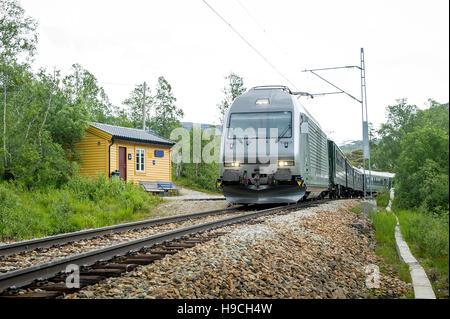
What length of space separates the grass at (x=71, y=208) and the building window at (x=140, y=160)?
530cm

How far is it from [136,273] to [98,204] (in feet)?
34.7

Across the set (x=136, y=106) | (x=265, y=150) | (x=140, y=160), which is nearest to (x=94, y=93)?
(x=136, y=106)

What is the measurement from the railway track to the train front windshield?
215 inches

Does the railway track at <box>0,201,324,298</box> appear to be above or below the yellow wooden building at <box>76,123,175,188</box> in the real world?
below

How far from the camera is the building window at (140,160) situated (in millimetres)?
23341

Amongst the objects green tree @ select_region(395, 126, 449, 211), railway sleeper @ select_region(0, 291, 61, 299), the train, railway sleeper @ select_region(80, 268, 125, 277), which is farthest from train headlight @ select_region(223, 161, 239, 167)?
Result: railway sleeper @ select_region(0, 291, 61, 299)

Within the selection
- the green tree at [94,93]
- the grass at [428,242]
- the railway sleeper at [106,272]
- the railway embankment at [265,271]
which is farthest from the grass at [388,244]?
the green tree at [94,93]

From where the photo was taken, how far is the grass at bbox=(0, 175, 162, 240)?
423 inches

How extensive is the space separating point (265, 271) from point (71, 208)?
9880 millimetres

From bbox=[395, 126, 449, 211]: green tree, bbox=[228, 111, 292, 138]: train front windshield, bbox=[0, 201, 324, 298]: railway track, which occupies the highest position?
bbox=[228, 111, 292, 138]: train front windshield

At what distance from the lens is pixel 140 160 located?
23.5 meters

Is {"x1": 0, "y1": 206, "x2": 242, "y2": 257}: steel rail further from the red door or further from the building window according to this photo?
the building window

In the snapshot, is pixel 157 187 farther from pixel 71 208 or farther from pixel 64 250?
pixel 64 250

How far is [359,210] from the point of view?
13188 mm
